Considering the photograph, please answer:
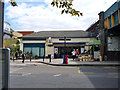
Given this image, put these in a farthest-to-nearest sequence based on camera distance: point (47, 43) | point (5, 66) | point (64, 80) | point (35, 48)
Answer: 1. point (35, 48)
2. point (47, 43)
3. point (64, 80)
4. point (5, 66)

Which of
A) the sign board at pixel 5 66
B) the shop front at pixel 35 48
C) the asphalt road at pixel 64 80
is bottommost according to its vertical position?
the asphalt road at pixel 64 80

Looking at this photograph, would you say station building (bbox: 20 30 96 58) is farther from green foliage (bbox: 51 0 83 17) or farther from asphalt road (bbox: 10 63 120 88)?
green foliage (bbox: 51 0 83 17)

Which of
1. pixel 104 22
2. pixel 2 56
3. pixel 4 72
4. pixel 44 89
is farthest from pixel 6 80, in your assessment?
pixel 104 22

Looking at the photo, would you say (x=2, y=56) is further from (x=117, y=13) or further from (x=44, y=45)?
(x=44, y=45)

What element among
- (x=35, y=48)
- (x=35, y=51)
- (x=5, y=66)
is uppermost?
(x=35, y=48)

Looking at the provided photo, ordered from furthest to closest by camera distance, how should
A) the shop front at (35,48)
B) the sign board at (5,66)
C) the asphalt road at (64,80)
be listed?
the shop front at (35,48)
the asphalt road at (64,80)
the sign board at (5,66)

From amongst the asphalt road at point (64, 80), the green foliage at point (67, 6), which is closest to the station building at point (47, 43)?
the asphalt road at point (64, 80)

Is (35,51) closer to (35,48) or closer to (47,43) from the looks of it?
(35,48)

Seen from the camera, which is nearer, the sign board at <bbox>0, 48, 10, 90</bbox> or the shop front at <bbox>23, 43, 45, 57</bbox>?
the sign board at <bbox>0, 48, 10, 90</bbox>

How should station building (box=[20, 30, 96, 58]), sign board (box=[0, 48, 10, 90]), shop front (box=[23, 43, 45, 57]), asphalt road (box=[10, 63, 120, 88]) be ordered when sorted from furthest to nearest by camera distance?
shop front (box=[23, 43, 45, 57])
station building (box=[20, 30, 96, 58])
asphalt road (box=[10, 63, 120, 88])
sign board (box=[0, 48, 10, 90])

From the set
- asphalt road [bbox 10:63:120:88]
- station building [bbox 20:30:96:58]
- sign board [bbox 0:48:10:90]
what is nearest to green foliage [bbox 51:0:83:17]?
sign board [bbox 0:48:10:90]

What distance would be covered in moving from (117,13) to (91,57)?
6472mm

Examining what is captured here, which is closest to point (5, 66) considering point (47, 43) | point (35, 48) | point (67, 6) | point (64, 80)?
point (67, 6)

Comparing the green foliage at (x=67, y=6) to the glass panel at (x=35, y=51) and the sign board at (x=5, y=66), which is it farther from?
the glass panel at (x=35, y=51)
